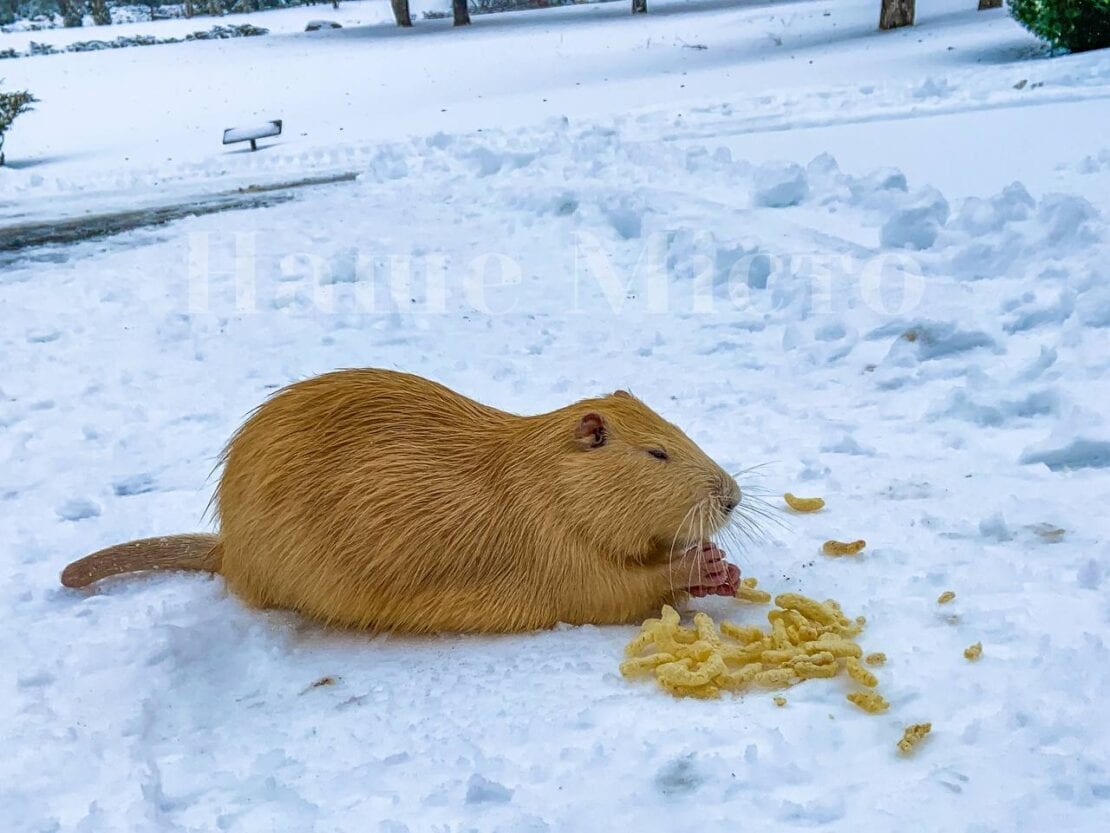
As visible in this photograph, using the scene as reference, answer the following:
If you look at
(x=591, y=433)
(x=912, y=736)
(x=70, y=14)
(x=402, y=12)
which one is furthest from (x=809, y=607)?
(x=70, y=14)

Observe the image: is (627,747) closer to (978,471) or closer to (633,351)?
(978,471)

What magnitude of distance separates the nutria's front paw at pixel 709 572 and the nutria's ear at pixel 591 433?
1.11 ft

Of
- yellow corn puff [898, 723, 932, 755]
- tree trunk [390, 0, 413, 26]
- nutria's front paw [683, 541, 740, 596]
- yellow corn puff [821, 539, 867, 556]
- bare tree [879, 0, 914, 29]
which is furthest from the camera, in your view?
tree trunk [390, 0, 413, 26]

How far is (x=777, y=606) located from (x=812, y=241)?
9.63 ft

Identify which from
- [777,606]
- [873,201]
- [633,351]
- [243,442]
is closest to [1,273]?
[633,351]

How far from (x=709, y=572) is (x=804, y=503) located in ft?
1.96

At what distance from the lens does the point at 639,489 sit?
2432 millimetres

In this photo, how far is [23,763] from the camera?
78.9 inches

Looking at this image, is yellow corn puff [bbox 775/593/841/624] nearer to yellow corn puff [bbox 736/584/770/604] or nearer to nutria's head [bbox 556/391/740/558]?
yellow corn puff [bbox 736/584/770/604]

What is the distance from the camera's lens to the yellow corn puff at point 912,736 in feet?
5.87

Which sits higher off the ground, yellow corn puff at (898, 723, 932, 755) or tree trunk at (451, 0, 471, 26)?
tree trunk at (451, 0, 471, 26)

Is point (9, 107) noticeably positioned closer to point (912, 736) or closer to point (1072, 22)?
point (1072, 22)

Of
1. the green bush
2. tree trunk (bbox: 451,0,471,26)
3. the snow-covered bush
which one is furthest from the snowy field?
tree trunk (bbox: 451,0,471,26)

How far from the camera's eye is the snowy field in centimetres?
183
